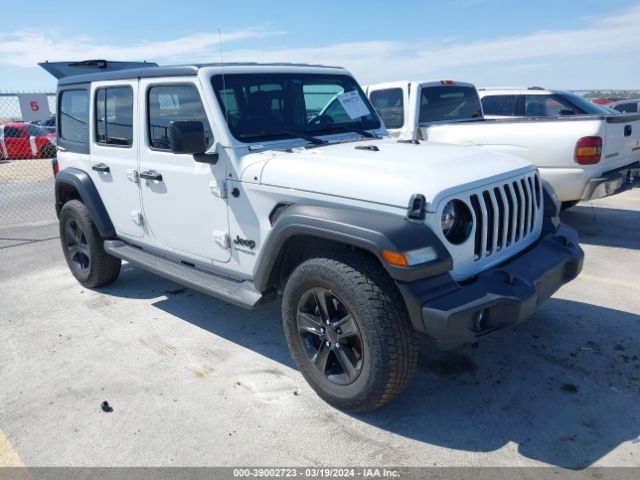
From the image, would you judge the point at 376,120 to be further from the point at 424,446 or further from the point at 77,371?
the point at 77,371

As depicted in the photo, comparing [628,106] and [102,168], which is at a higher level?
[102,168]

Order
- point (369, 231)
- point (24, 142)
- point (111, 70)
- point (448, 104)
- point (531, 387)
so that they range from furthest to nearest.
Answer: point (24, 142), point (448, 104), point (111, 70), point (531, 387), point (369, 231)

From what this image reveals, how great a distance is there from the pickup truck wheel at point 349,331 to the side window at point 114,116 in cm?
221

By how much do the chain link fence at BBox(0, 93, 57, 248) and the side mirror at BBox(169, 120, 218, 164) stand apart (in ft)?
17.3

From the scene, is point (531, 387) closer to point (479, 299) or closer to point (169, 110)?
point (479, 299)

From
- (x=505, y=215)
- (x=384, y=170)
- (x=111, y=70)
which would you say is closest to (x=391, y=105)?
(x=111, y=70)

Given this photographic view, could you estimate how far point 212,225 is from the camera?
3771 mm

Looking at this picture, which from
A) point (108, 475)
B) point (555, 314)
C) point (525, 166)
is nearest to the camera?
point (108, 475)

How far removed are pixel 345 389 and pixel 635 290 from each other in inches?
126

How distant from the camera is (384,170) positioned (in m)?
2.95

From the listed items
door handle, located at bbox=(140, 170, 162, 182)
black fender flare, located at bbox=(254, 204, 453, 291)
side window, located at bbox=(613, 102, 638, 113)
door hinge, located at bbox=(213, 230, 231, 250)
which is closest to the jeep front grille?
black fender flare, located at bbox=(254, 204, 453, 291)

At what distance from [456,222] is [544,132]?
4038 millimetres

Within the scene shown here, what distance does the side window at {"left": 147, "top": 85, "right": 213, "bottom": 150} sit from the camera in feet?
12.2

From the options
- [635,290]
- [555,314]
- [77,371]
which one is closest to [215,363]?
[77,371]
